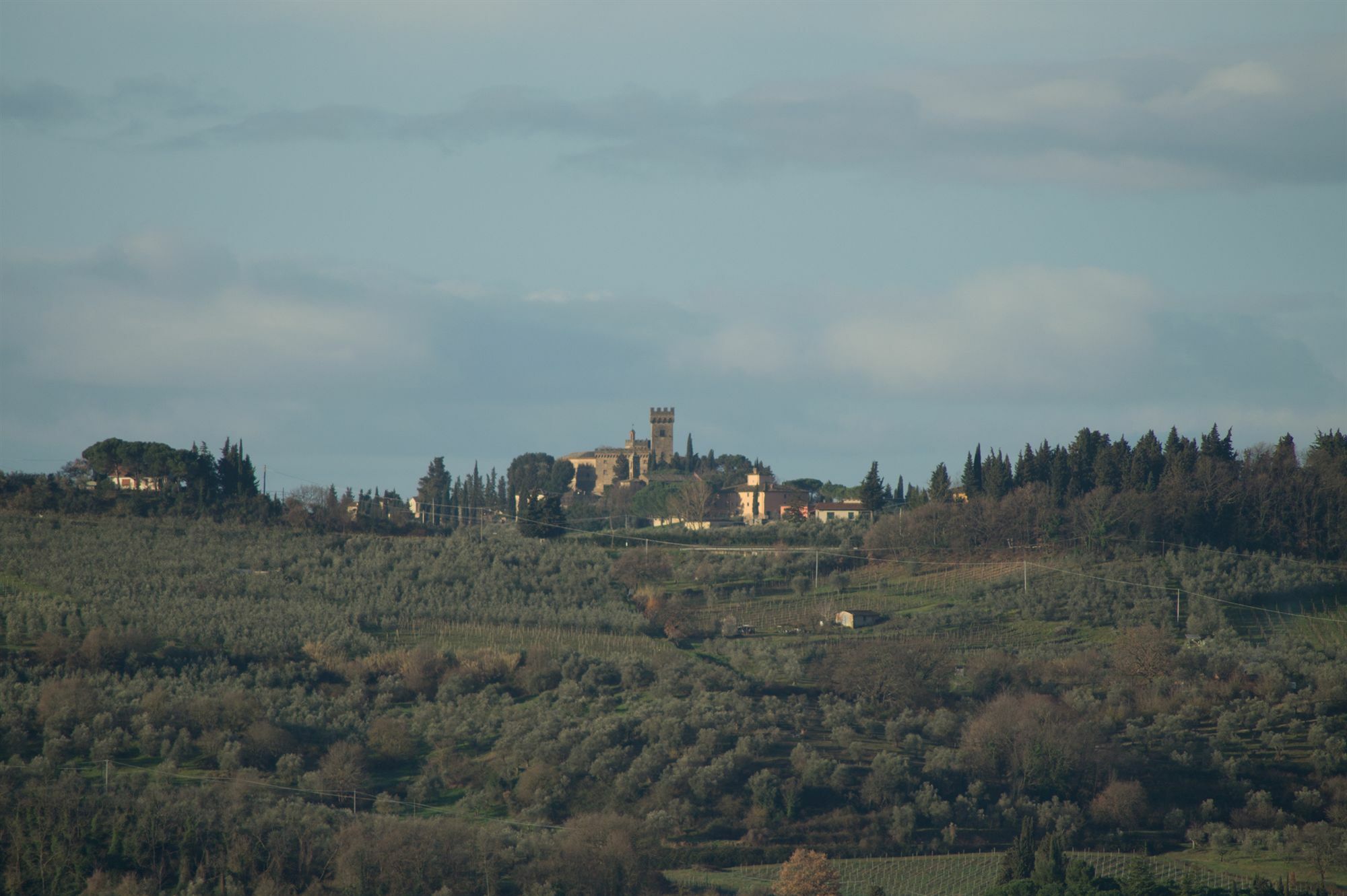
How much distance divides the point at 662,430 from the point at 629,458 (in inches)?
450

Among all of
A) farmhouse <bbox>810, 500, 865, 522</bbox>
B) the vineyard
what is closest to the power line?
the vineyard

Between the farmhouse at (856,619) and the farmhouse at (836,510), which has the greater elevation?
the farmhouse at (836,510)

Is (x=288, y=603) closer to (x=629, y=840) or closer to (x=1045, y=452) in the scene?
(x=629, y=840)

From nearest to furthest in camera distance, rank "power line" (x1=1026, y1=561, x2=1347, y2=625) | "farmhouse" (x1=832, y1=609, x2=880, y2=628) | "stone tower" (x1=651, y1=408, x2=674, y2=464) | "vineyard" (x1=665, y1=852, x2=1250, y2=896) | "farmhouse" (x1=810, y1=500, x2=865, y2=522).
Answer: "vineyard" (x1=665, y1=852, x2=1250, y2=896), "power line" (x1=1026, y1=561, x2=1347, y2=625), "farmhouse" (x1=832, y1=609, x2=880, y2=628), "farmhouse" (x1=810, y1=500, x2=865, y2=522), "stone tower" (x1=651, y1=408, x2=674, y2=464)

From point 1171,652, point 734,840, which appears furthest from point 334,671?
point 1171,652

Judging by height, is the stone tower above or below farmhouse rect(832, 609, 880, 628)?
above

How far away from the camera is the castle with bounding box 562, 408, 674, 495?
421ft

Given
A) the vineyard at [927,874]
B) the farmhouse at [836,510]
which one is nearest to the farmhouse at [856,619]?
the vineyard at [927,874]

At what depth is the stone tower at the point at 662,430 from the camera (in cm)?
14462

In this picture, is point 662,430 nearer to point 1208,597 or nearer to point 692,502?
point 692,502

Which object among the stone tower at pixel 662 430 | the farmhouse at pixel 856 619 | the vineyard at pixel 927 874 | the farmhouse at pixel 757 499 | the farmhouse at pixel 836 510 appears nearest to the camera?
the vineyard at pixel 927 874

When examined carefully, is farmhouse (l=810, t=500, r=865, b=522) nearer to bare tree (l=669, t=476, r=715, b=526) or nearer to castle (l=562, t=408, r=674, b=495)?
bare tree (l=669, t=476, r=715, b=526)

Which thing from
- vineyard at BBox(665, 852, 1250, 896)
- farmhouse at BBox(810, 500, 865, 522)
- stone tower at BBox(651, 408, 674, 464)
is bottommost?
vineyard at BBox(665, 852, 1250, 896)

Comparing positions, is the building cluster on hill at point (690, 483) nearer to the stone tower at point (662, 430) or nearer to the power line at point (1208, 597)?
the stone tower at point (662, 430)
